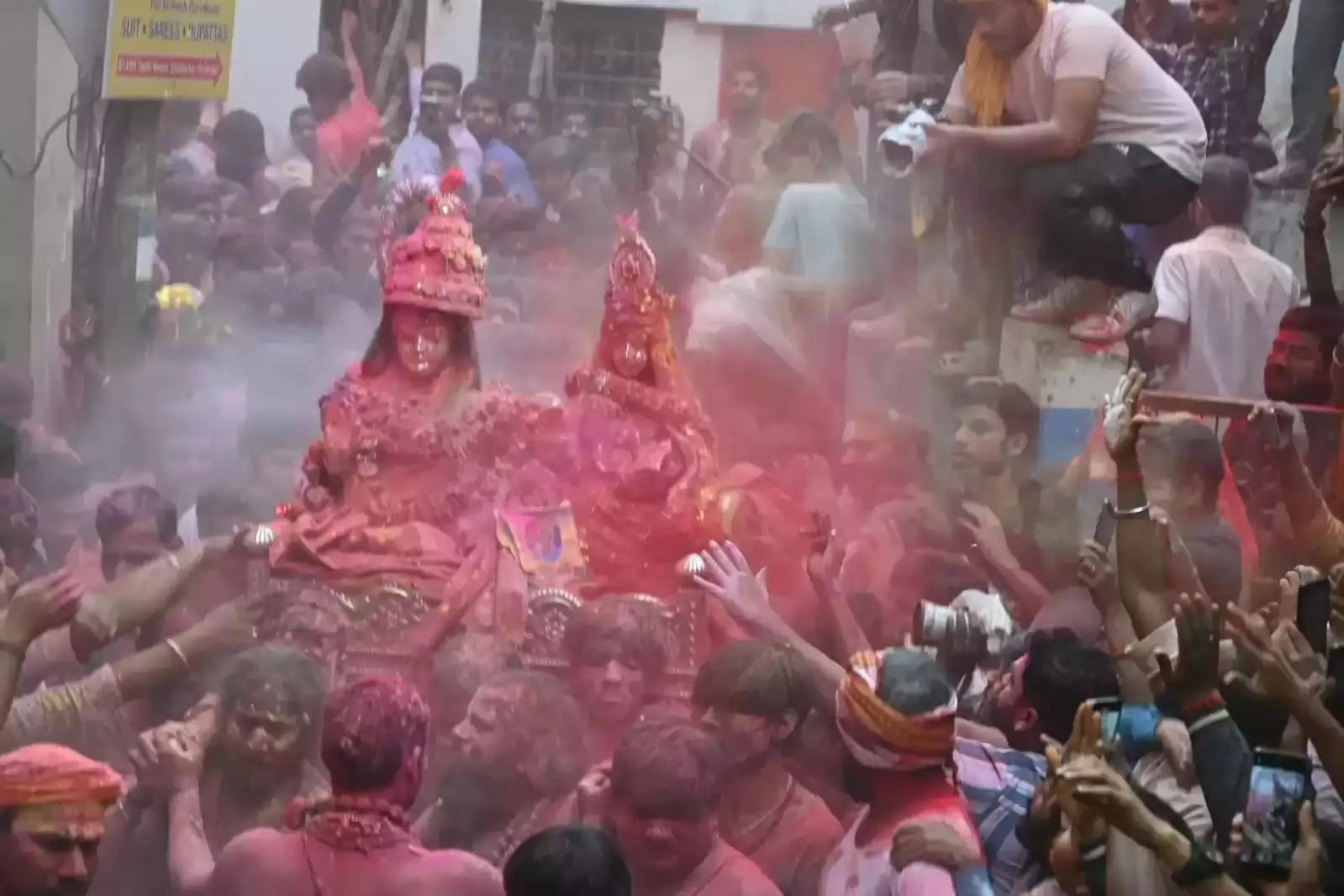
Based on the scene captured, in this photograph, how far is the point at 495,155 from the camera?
6.19 metres

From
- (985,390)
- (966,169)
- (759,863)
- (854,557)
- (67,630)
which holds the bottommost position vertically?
(759,863)

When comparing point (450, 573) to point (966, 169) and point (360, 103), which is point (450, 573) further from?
point (966, 169)

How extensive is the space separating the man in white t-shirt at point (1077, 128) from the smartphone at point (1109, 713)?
1.68 meters

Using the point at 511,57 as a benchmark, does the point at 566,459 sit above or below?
below

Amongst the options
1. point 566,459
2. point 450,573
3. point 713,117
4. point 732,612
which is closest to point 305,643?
point 450,573

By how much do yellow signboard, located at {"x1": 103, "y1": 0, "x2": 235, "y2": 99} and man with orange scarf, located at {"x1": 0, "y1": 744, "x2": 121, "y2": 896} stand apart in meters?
2.51

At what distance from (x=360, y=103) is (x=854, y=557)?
8.42 ft

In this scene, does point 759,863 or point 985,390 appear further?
point 985,390

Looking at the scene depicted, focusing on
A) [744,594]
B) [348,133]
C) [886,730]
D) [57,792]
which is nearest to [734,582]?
[744,594]

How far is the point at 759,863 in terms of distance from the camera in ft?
18.2

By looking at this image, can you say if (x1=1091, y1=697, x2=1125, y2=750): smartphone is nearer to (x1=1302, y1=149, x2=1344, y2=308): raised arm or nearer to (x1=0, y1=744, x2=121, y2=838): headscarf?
(x1=1302, y1=149, x2=1344, y2=308): raised arm

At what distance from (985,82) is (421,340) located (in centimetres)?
234

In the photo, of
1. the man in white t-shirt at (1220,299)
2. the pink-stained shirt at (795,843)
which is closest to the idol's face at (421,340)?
the pink-stained shirt at (795,843)

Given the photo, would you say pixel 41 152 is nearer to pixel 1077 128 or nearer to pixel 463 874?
pixel 463 874
